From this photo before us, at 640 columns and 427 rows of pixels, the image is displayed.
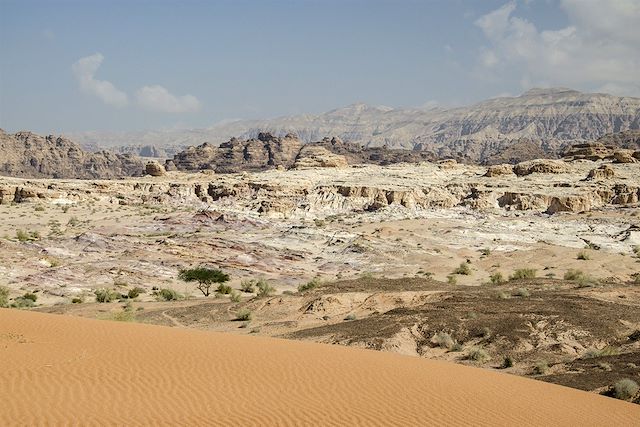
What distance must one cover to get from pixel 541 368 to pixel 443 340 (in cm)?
314

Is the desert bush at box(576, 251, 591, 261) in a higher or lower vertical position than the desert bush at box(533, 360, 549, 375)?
lower

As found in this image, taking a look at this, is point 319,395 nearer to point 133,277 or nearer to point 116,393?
point 116,393

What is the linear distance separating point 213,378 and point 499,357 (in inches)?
331

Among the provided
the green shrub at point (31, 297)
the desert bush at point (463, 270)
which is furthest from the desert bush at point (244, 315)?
the desert bush at point (463, 270)

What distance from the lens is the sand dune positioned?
8023mm

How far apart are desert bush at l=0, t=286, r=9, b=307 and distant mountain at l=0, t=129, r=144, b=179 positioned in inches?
3751

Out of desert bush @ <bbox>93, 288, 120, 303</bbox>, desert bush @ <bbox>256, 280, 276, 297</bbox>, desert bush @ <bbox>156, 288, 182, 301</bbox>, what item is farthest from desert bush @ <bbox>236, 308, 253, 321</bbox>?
desert bush @ <bbox>93, 288, 120, 303</bbox>

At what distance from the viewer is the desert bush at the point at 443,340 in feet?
54.1

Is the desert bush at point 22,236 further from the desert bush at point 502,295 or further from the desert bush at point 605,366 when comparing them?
the desert bush at point 605,366

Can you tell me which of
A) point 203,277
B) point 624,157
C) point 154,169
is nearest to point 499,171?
point 624,157

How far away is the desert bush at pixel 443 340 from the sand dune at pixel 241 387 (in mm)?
3156

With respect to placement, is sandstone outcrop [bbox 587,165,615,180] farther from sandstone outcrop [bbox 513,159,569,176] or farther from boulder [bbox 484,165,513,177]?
boulder [bbox 484,165,513,177]

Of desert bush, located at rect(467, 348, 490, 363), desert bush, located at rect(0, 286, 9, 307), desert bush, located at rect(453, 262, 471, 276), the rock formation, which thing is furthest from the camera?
the rock formation

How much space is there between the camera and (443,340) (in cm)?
1662
